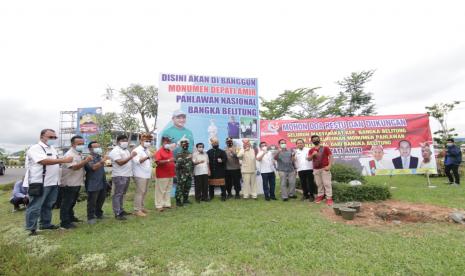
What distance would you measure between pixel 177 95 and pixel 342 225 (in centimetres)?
546

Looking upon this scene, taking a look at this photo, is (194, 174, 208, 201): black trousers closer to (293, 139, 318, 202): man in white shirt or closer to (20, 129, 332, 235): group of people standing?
(20, 129, 332, 235): group of people standing

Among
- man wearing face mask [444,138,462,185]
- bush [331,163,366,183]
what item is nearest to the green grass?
bush [331,163,366,183]

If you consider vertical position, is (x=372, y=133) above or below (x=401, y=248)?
above

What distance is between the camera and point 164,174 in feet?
19.7

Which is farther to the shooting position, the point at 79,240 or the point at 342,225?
the point at 342,225

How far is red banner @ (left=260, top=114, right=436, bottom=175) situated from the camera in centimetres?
837

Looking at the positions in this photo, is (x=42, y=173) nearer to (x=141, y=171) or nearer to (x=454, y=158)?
(x=141, y=171)

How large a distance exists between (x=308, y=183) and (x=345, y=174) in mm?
1651

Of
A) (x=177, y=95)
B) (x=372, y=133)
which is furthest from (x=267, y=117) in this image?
(x=177, y=95)

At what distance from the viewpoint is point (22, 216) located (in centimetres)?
601

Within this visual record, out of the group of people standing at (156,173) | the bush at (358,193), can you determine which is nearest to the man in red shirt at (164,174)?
the group of people standing at (156,173)

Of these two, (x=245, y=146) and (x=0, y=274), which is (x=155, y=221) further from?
(x=245, y=146)

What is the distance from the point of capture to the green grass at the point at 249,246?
9.71 ft

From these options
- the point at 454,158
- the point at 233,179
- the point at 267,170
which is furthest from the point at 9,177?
the point at 454,158
